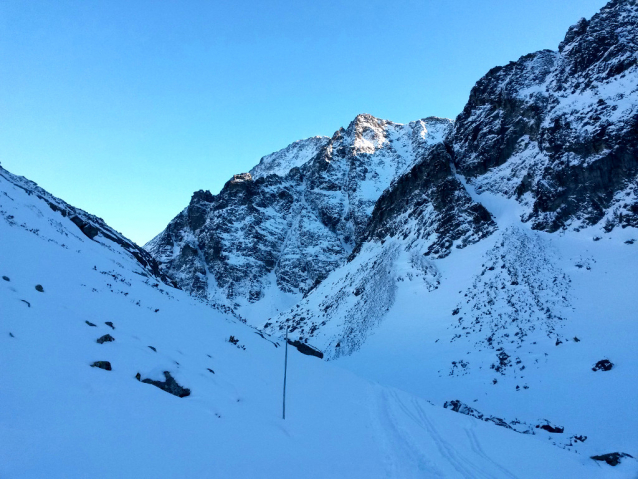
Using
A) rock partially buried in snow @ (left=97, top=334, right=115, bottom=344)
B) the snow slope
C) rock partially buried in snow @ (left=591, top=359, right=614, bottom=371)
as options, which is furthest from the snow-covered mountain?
rock partially buried in snow @ (left=97, top=334, right=115, bottom=344)

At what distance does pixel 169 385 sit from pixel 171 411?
1.06 metres

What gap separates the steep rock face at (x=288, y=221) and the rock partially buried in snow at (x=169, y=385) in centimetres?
7146

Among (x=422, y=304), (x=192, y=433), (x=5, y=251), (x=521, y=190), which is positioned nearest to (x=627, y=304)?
(x=422, y=304)

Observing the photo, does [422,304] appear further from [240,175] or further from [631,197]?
[240,175]

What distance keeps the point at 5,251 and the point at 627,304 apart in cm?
2663

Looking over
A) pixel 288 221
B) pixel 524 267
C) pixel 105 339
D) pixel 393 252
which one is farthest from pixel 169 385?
pixel 288 221

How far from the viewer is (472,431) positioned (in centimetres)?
975

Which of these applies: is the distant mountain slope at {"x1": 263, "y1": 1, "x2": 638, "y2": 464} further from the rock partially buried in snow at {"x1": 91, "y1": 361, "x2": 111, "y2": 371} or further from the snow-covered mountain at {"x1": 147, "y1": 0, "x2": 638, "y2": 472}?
the rock partially buried in snow at {"x1": 91, "y1": 361, "x2": 111, "y2": 371}

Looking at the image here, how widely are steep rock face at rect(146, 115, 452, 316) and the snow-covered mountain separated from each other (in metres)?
28.1

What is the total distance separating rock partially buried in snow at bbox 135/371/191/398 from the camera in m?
6.03

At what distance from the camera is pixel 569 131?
30578 millimetres

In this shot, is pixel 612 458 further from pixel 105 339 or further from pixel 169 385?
pixel 105 339

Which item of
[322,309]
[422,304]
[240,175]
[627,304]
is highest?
[240,175]

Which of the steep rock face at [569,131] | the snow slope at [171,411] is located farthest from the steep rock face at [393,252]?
the snow slope at [171,411]
